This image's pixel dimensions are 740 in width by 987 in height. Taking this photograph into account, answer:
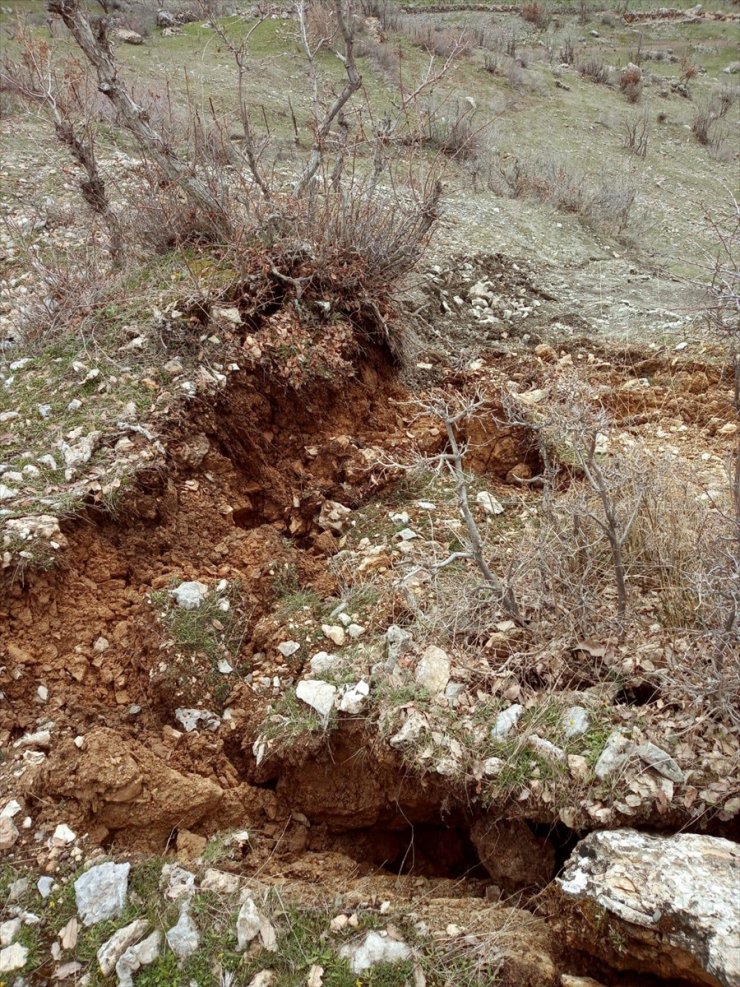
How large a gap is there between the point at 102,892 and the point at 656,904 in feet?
4.58

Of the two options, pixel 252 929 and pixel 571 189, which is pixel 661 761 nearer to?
pixel 252 929

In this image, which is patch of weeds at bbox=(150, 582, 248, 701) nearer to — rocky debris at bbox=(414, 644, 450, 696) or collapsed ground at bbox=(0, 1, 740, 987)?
collapsed ground at bbox=(0, 1, 740, 987)

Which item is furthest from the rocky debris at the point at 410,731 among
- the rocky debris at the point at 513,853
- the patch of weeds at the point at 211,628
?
the patch of weeds at the point at 211,628

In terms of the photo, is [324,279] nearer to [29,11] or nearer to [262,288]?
[262,288]

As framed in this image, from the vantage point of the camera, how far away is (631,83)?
11695 mm

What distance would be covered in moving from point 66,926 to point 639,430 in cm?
300

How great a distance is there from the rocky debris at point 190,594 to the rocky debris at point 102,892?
0.84 meters

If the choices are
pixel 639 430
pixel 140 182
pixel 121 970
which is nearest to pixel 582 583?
pixel 639 430

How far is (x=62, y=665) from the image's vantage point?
2232 mm

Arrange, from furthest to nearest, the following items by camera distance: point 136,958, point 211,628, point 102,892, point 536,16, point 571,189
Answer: point 536,16 → point 571,189 → point 211,628 → point 102,892 → point 136,958

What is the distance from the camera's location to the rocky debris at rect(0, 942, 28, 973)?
1652 millimetres

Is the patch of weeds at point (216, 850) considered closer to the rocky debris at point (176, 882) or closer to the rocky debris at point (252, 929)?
the rocky debris at point (176, 882)

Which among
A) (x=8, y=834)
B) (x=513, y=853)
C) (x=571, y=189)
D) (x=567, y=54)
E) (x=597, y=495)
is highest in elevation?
(x=567, y=54)

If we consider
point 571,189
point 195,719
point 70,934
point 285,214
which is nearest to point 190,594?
point 195,719
